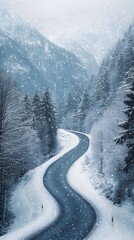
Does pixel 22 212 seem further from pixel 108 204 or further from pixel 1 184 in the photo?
pixel 108 204

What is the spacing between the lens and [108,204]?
3134 cm

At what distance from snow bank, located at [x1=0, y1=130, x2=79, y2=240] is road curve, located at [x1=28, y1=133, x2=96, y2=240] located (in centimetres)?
79

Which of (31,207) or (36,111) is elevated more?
(36,111)

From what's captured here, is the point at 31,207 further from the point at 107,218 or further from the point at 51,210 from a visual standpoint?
the point at 107,218

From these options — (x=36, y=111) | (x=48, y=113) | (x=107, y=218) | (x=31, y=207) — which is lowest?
(x=31, y=207)

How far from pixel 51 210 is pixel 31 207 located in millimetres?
3566

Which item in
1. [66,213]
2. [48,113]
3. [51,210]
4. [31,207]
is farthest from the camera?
[48,113]

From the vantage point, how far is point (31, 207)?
34.5 m

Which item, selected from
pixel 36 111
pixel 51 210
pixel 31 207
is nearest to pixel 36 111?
pixel 36 111

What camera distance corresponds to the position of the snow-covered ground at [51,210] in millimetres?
24844

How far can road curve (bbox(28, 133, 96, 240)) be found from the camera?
25.0 meters

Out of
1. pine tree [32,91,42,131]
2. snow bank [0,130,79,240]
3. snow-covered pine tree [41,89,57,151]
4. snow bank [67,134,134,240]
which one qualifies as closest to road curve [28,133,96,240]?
snow bank [67,134,134,240]

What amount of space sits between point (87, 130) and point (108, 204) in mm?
76314

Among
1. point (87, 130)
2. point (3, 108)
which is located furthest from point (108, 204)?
point (87, 130)
